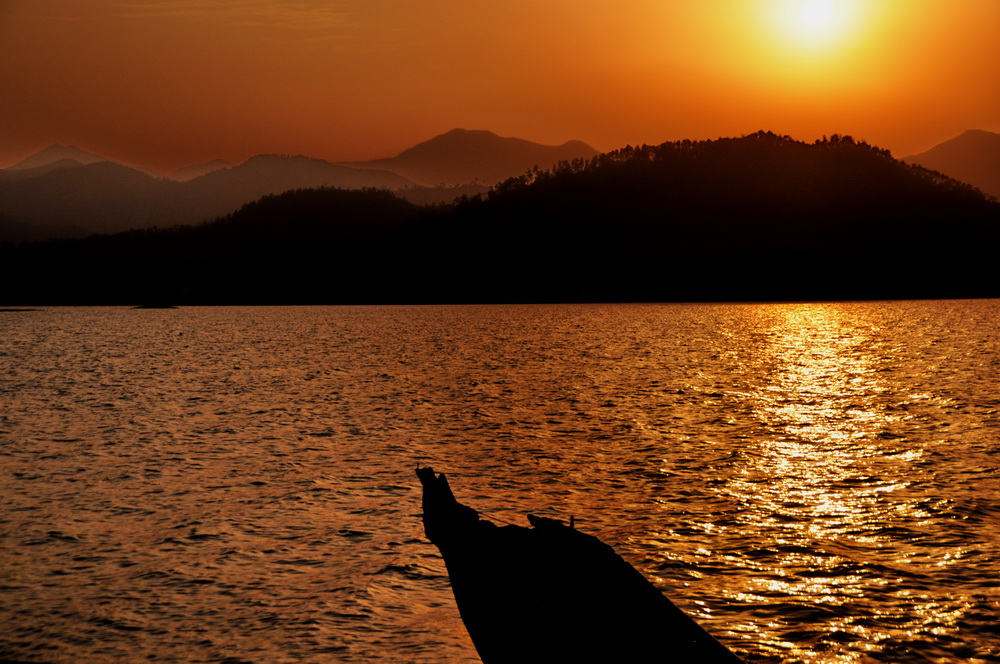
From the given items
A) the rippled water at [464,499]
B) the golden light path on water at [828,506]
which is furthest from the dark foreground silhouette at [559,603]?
the golden light path on water at [828,506]

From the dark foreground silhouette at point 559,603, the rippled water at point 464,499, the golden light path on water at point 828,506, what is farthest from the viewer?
the golden light path on water at point 828,506

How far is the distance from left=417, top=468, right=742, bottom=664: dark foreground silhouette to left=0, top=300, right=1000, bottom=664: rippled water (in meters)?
0.89

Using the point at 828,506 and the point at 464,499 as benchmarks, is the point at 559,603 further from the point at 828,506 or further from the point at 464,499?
the point at 828,506

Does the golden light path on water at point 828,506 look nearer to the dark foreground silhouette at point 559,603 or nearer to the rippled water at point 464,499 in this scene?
the rippled water at point 464,499

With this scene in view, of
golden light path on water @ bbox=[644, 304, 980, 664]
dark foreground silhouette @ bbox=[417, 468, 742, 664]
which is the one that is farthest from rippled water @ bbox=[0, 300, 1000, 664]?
dark foreground silhouette @ bbox=[417, 468, 742, 664]

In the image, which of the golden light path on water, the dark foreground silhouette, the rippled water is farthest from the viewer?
the golden light path on water

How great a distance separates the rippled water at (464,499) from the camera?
14.7 m

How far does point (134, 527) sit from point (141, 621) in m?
7.16

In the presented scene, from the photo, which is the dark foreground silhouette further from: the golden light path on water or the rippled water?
the golden light path on water

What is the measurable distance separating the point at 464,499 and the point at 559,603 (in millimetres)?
11552

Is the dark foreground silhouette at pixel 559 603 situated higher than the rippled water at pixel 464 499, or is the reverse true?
the dark foreground silhouette at pixel 559 603

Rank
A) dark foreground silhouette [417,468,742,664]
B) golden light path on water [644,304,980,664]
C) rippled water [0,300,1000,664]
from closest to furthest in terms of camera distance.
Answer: dark foreground silhouette [417,468,742,664] → rippled water [0,300,1000,664] → golden light path on water [644,304,980,664]

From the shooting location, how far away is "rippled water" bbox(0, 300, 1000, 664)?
14.7 m

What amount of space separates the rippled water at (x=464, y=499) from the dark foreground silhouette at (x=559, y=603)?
35.0 inches
